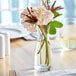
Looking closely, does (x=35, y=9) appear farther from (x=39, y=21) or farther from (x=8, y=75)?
(x=8, y=75)

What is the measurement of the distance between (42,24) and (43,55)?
0.16 metres

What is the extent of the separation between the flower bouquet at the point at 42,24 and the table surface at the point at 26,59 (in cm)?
6

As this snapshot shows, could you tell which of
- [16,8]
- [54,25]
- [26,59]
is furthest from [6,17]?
[54,25]

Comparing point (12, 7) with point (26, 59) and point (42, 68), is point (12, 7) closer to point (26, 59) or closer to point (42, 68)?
point (26, 59)

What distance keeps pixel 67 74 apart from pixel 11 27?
103 centimetres

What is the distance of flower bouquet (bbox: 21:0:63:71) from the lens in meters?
1.16

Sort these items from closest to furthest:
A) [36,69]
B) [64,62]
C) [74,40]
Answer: [36,69] < [64,62] < [74,40]

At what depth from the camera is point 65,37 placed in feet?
5.58

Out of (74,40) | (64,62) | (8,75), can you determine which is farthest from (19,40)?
(8,75)

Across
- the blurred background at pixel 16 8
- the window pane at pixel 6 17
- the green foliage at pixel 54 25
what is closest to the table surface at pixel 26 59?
the green foliage at pixel 54 25

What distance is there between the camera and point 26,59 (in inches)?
56.4

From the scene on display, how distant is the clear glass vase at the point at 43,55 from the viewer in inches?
48.6

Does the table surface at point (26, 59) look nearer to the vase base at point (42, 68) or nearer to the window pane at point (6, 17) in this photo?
the vase base at point (42, 68)

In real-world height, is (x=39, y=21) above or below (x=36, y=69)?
above
